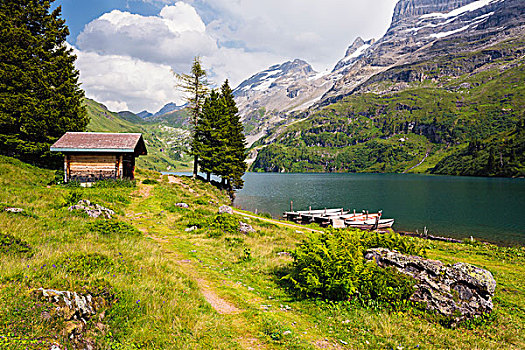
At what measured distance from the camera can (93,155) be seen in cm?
3000

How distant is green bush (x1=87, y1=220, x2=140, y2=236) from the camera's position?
13.4m

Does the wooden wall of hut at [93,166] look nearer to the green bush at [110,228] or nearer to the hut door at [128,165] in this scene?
the hut door at [128,165]

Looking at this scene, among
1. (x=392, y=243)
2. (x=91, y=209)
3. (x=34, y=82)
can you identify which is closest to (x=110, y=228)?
(x=91, y=209)

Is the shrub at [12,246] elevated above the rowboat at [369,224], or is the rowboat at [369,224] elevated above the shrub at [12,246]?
the shrub at [12,246]

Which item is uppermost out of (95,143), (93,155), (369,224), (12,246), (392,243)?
(95,143)

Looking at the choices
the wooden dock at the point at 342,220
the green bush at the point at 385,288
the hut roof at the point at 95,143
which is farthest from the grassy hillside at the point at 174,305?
the wooden dock at the point at 342,220

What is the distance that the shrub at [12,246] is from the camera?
316 inches

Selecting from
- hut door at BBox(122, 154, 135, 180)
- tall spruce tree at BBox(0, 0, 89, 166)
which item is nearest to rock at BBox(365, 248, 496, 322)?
hut door at BBox(122, 154, 135, 180)

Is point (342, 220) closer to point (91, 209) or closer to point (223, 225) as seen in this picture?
point (223, 225)

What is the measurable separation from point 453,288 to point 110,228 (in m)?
16.3

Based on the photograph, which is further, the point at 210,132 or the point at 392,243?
the point at 210,132

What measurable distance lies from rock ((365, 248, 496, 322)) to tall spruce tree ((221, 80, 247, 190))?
134ft

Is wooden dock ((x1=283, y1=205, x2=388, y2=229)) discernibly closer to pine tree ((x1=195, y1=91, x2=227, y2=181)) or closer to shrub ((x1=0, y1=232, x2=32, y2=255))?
pine tree ((x1=195, y1=91, x2=227, y2=181))

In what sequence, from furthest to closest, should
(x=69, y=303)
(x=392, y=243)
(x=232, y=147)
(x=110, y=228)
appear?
(x=232, y=147) → (x=110, y=228) → (x=392, y=243) → (x=69, y=303)
